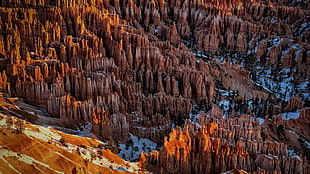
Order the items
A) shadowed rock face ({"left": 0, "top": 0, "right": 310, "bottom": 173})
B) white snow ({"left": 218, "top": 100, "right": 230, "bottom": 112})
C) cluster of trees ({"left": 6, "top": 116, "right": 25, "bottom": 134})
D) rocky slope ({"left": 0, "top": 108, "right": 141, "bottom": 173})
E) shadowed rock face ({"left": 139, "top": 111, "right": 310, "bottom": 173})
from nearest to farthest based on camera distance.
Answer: rocky slope ({"left": 0, "top": 108, "right": 141, "bottom": 173}) < cluster of trees ({"left": 6, "top": 116, "right": 25, "bottom": 134}) < shadowed rock face ({"left": 139, "top": 111, "right": 310, "bottom": 173}) < shadowed rock face ({"left": 0, "top": 0, "right": 310, "bottom": 173}) < white snow ({"left": 218, "top": 100, "right": 230, "bottom": 112})

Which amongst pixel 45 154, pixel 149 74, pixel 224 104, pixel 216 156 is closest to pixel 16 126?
pixel 45 154

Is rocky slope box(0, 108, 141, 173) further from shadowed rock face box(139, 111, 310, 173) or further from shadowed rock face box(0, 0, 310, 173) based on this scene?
shadowed rock face box(0, 0, 310, 173)

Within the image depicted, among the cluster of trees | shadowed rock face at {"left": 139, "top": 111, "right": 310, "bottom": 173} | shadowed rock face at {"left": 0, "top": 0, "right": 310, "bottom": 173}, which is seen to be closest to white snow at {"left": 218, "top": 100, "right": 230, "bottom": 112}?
shadowed rock face at {"left": 0, "top": 0, "right": 310, "bottom": 173}

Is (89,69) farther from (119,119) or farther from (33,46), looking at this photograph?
(119,119)

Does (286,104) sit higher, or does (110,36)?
(110,36)

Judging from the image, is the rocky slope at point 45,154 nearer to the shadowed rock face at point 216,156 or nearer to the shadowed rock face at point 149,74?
the shadowed rock face at point 216,156

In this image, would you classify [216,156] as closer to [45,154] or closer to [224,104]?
[45,154]

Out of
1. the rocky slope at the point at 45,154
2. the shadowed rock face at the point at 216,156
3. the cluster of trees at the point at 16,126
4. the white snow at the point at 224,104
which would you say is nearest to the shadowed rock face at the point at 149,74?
the shadowed rock face at the point at 216,156

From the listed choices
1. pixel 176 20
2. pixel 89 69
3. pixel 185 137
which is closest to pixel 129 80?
pixel 89 69

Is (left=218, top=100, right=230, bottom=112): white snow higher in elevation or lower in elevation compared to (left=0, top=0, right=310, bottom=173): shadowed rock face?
lower
